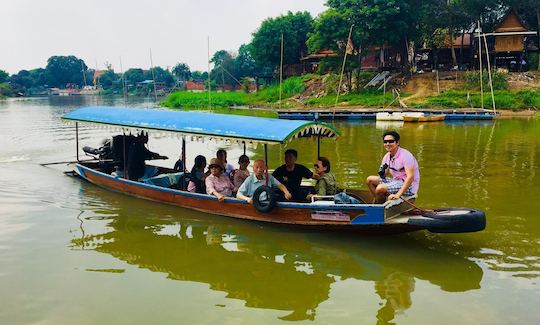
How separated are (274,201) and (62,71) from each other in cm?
12765

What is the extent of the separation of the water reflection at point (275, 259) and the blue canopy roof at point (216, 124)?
1.58 m

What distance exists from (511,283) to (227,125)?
16.5 feet

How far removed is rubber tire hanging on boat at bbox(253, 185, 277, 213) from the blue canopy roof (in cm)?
75

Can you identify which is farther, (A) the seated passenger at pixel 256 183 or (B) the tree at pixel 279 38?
(B) the tree at pixel 279 38

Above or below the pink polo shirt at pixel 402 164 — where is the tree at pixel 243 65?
above

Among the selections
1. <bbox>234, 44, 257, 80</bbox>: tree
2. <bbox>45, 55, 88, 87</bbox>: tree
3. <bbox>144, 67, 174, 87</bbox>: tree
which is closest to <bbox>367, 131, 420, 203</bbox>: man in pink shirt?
<bbox>234, 44, 257, 80</bbox>: tree

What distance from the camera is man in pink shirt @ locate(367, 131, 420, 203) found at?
6980mm

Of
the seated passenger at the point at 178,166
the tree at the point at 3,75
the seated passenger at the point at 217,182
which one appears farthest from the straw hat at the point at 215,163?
the tree at the point at 3,75

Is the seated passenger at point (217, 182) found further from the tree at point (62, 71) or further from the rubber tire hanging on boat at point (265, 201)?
the tree at point (62, 71)

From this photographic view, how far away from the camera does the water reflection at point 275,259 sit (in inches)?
233

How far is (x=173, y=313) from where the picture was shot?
5398 mm

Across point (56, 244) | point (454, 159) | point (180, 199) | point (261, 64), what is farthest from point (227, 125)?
point (261, 64)

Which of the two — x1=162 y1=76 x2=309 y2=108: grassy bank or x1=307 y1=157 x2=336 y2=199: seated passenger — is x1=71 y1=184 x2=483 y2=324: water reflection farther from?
x1=162 y1=76 x2=309 y2=108: grassy bank

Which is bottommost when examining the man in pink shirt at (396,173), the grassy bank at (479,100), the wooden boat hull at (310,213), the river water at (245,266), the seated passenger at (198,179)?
the river water at (245,266)
